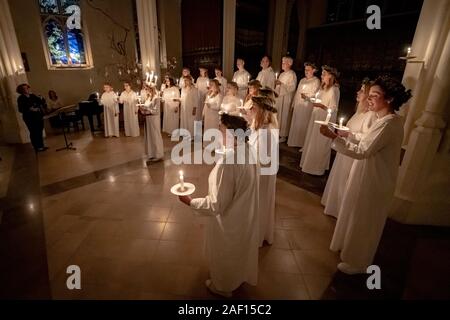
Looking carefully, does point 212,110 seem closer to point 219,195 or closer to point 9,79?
point 219,195

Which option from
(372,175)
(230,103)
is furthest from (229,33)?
(372,175)

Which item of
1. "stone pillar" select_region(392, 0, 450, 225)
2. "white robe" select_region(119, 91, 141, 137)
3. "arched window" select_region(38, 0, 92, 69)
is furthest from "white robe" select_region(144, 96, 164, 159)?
"arched window" select_region(38, 0, 92, 69)

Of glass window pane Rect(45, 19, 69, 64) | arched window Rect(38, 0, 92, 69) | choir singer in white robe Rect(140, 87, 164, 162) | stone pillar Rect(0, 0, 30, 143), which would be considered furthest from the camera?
glass window pane Rect(45, 19, 69, 64)

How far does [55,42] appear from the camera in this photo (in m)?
12.1

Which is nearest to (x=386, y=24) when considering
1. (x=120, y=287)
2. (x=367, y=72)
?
(x=367, y=72)

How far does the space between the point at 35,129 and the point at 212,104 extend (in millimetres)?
5356

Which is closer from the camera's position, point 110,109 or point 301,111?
point 301,111

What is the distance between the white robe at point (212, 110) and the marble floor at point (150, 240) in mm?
2470

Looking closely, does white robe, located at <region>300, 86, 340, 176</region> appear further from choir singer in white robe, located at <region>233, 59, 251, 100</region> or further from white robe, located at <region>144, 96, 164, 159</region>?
white robe, located at <region>144, 96, 164, 159</region>

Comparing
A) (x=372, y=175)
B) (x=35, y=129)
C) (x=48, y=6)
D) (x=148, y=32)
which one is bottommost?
(x=35, y=129)

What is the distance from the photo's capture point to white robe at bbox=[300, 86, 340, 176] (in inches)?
210

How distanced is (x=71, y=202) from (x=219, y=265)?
3.57 meters

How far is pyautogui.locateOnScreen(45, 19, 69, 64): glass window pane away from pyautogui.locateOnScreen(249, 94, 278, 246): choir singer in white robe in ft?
43.6

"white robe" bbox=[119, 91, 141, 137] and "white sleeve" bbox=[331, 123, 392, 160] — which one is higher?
"white sleeve" bbox=[331, 123, 392, 160]
